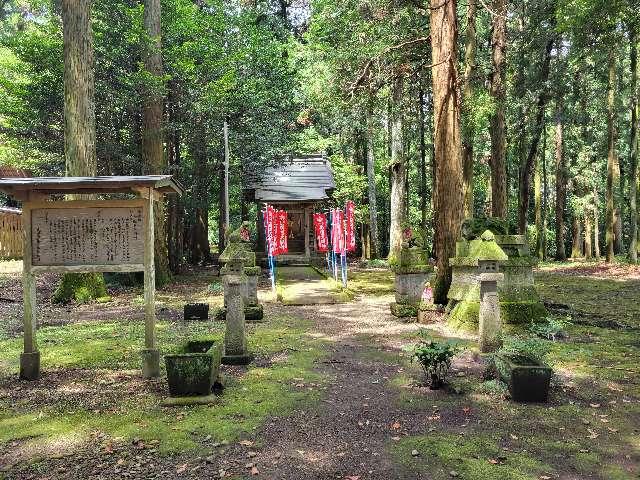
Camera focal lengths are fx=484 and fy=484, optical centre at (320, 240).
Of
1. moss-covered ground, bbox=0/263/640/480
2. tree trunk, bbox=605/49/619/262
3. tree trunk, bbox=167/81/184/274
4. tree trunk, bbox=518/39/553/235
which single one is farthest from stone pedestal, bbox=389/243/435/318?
tree trunk, bbox=605/49/619/262

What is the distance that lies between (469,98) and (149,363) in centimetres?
1008

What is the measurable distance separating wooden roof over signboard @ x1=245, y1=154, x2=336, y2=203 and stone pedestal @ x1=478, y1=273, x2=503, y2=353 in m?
14.8

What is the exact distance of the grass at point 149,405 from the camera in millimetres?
4441

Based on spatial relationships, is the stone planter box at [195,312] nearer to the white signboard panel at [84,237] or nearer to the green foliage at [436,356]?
the white signboard panel at [84,237]

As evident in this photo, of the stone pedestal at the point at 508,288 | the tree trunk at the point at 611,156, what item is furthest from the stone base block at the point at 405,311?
the tree trunk at the point at 611,156

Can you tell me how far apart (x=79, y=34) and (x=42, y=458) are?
11001mm

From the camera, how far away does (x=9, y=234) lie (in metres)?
21.8

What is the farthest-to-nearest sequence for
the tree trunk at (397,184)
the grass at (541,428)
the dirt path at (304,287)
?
the tree trunk at (397,184) < the dirt path at (304,287) < the grass at (541,428)

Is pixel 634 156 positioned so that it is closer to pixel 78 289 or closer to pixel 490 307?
pixel 490 307

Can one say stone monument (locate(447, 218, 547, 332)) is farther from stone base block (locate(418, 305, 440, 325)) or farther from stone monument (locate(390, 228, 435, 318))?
stone monument (locate(390, 228, 435, 318))

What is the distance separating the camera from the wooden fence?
2152 cm

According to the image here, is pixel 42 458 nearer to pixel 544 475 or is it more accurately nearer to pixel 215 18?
pixel 544 475

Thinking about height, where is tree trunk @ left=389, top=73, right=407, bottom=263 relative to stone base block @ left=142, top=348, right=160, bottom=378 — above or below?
above

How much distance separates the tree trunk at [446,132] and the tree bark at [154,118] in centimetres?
876
